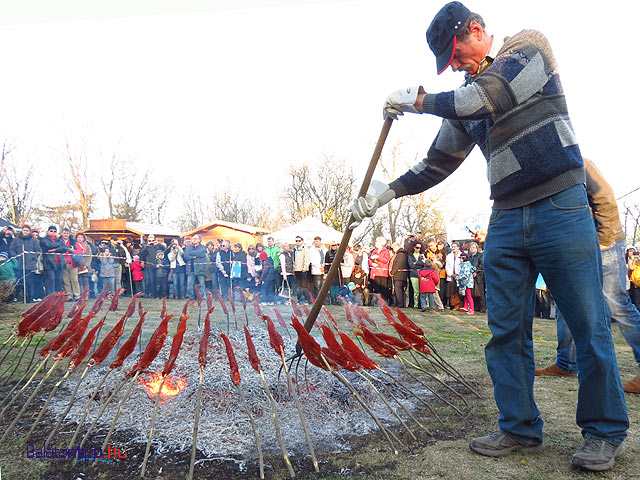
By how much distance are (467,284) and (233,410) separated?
8.61m

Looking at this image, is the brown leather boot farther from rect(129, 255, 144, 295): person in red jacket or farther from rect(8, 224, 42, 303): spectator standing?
rect(129, 255, 144, 295): person in red jacket

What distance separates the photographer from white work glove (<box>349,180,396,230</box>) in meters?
2.85

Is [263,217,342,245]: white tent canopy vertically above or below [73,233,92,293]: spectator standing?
above

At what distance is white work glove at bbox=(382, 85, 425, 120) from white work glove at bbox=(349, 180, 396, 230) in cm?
48

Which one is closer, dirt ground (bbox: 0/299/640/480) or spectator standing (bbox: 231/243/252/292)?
dirt ground (bbox: 0/299/640/480)

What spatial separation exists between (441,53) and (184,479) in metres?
2.57

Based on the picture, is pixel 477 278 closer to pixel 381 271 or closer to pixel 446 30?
pixel 381 271

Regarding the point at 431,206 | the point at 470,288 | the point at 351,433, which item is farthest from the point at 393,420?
the point at 431,206

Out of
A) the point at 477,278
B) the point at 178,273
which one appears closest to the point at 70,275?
the point at 178,273

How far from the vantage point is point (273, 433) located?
244 centimetres

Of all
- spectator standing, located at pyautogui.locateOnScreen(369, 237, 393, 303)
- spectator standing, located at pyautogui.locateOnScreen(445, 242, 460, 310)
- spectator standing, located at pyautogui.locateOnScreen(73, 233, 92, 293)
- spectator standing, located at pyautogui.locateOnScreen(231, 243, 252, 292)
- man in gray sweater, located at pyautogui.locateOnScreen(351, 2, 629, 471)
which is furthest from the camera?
spectator standing, located at pyautogui.locateOnScreen(231, 243, 252, 292)

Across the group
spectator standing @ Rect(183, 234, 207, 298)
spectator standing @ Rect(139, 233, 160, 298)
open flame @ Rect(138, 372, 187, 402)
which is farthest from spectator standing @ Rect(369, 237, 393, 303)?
open flame @ Rect(138, 372, 187, 402)

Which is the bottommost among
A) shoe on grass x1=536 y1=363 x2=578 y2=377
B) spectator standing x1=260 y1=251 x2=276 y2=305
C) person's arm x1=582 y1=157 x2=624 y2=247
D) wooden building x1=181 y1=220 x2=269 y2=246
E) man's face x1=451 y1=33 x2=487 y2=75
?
shoe on grass x1=536 y1=363 x2=578 y2=377

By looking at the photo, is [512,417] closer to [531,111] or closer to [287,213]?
[531,111]
